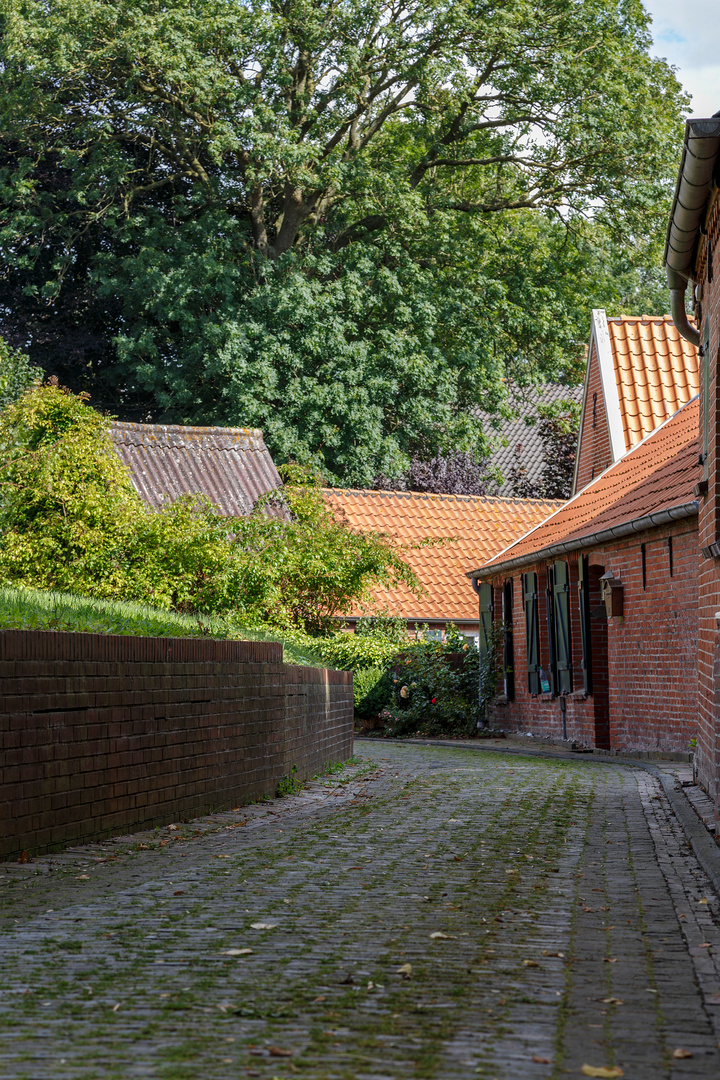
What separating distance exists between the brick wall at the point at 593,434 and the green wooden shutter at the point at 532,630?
2.54m

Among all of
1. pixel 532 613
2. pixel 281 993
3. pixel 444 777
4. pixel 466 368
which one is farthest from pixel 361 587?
pixel 281 993

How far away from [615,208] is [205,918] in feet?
95.2

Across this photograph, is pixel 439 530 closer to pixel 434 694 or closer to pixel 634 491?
pixel 434 694

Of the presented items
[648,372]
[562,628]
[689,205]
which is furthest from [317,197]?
[689,205]

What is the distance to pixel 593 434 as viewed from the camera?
77.4 feet

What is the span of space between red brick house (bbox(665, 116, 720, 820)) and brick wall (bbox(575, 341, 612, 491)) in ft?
35.4

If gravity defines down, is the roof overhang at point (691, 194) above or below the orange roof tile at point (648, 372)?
below

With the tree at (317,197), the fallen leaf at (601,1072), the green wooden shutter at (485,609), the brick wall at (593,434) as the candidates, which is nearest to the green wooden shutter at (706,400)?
the fallen leaf at (601,1072)

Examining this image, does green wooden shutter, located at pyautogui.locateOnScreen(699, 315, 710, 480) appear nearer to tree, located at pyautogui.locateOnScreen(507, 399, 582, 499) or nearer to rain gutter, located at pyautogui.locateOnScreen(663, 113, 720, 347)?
rain gutter, located at pyautogui.locateOnScreen(663, 113, 720, 347)

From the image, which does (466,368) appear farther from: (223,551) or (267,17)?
(223,551)

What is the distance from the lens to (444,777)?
1386 cm

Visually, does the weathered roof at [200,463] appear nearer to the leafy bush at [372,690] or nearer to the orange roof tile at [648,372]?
the leafy bush at [372,690]

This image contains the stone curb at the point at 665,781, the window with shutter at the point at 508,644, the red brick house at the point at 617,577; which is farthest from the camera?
the window with shutter at the point at 508,644

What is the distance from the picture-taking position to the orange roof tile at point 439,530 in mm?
28109
